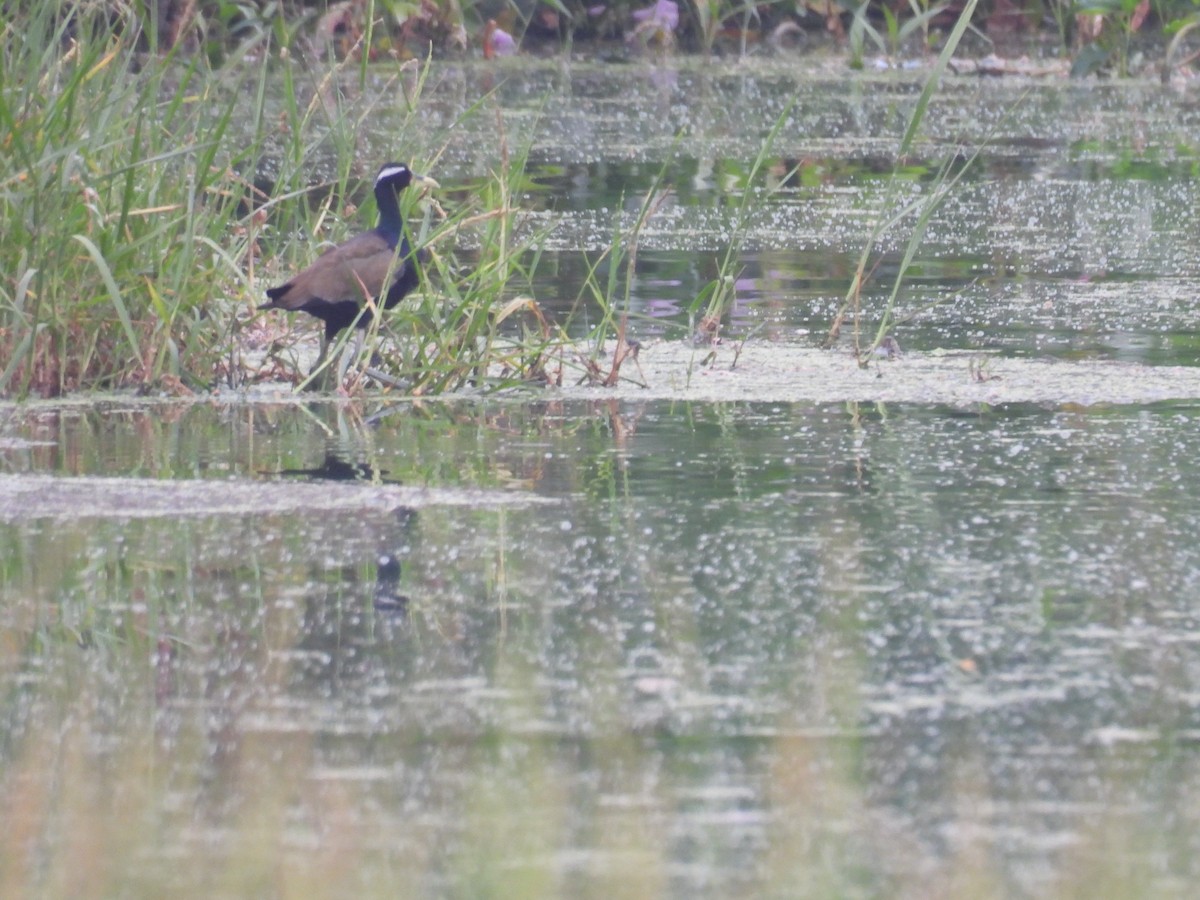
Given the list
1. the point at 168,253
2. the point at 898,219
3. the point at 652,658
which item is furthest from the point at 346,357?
the point at 652,658

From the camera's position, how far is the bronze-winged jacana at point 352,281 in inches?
225

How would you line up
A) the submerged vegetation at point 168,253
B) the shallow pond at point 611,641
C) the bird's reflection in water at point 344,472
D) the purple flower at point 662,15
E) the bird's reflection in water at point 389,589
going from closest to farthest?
the shallow pond at point 611,641
the bird's reflection in water at point 389,589
the bird's reflection in water at point 344,472
the submerged vegetation at point 168,253
the purple flower at point 662,15

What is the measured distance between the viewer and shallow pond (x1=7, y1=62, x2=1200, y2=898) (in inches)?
103

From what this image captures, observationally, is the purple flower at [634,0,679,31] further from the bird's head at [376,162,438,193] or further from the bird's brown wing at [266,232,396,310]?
the bird's brown wing at [266,232,396,310]

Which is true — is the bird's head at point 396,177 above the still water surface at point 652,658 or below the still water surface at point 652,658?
below

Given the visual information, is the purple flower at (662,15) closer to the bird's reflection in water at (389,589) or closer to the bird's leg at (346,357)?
the bird's leg at (346,357)

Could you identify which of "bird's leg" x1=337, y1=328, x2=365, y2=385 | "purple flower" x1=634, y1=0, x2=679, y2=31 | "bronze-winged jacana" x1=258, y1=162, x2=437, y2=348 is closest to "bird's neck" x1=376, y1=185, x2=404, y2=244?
"bronze-winged jacana" x1=258, y1=162, x2=437, y2=348

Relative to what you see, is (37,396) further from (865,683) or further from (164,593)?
(865,683)

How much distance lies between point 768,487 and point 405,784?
5.86 ft

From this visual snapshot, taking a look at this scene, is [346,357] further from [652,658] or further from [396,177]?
[652,658]

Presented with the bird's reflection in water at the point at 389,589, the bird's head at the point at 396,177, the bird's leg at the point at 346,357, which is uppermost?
the bird's reflection in water at the point at 389,589

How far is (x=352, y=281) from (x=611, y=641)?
2.45m

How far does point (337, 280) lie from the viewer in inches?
226

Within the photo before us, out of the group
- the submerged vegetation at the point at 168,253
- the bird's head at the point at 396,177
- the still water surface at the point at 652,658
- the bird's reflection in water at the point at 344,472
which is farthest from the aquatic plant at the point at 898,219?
the bird's reflection in water at the point at 344,472
